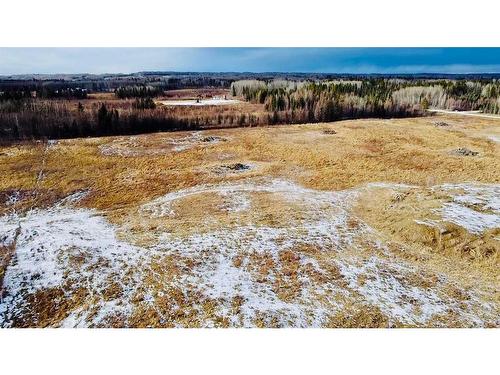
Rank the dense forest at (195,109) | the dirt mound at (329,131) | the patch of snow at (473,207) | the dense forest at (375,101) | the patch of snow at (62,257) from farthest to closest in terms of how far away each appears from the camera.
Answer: the dense forest at (375,101), the dirt mound at (329,131), the dense forest at (195,109), the patch of snow at (473,207), the patch of snow at (62,257)

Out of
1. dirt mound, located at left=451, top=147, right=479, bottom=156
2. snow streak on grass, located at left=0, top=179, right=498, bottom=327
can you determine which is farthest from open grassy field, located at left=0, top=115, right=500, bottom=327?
dirt mound, located at left=451, top=147, right=479, bottom=156

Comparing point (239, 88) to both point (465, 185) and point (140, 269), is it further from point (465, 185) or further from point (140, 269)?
point (140, 269)

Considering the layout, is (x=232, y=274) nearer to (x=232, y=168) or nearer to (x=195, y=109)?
(x=232, y=168)

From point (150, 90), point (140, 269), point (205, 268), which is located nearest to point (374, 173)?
point (205, 268)

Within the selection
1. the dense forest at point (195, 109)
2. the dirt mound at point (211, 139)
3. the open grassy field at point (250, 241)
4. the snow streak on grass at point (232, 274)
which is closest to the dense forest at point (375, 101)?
the dense forest at point (195, 109)

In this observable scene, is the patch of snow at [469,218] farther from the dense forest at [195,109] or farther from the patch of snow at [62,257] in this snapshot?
the dense forest at [195,109]

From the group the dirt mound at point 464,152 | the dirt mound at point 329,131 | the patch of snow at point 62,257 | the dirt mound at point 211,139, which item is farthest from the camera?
the dirt mound at point 329,131

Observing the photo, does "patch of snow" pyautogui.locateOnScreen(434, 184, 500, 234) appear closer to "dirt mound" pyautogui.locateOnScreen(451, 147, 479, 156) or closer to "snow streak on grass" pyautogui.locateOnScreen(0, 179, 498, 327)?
"snow streak on grass" pyautogui.locateOnScreen(0, 179, 498, 327)

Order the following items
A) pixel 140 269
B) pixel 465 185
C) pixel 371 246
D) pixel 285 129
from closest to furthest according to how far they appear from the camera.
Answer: pixel 140 269 → pixel 371 246 → pixel 465 185 → pixel 285 129

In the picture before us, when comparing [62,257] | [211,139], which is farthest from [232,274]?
[211,139]
